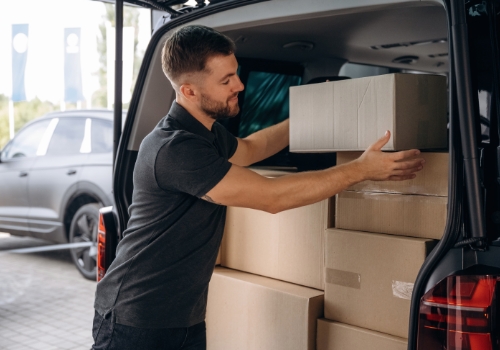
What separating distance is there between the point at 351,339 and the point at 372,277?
0.67ft

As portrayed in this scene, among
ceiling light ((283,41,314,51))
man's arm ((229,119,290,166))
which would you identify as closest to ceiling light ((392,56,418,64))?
ceiling light ((283,41,314,51))

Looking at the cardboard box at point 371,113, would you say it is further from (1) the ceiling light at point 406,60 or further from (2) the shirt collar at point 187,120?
(1) the ceiling light at point 406,60

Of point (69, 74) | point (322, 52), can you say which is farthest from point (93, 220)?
point (322, 52)

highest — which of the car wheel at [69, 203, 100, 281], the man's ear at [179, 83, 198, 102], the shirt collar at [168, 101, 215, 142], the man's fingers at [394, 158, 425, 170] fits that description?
the man's ear at [179, 83, 198, 102]

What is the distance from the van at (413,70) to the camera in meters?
1.31

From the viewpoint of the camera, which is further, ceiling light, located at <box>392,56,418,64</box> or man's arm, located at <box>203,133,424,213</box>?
ceiling light, located at <box>392,56,418,64</box>

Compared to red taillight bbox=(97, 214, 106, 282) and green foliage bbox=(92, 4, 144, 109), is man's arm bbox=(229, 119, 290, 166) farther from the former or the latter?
green foliage bbox=(92, 4, 144, 109)

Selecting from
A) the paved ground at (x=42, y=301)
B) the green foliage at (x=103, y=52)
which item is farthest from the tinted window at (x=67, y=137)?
the paved ground at (x=42, y=301)

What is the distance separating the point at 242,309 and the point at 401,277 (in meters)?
0.67

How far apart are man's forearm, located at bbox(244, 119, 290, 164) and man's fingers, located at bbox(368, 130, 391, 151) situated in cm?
68

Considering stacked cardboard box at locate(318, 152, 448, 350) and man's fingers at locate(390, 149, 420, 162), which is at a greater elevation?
man's fingers at locate(390, 149, 420, 162)

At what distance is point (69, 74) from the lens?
5746mm

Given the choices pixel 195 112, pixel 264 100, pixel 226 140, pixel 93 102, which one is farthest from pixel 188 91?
pixel 93 102

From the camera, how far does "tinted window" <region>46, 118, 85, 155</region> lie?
5691 mm
